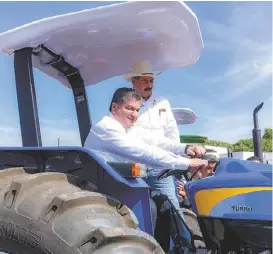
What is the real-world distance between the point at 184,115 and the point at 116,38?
135cm

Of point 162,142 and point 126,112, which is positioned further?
point 162,142

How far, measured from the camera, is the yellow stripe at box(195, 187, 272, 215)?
2.51 metres

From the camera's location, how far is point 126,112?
3.06m

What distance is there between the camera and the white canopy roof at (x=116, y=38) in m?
2.70

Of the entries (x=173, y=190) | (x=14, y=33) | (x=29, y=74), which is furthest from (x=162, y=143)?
(x=14, y=33)

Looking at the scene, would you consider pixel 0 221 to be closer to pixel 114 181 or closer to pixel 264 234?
pixel 114 181

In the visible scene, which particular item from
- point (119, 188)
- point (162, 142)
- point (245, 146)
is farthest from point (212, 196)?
point (245, 146)

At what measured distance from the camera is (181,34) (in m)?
3.10

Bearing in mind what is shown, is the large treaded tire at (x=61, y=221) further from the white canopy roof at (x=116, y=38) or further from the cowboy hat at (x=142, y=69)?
the cowboy hat at (x=142, y=69)

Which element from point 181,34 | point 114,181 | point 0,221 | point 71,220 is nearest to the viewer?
point 71,220

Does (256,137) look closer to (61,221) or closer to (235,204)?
(235,204)

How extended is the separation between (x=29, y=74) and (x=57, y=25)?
0.49 metres

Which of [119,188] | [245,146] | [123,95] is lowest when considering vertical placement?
[245,146]

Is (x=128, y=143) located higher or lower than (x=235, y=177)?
higher
